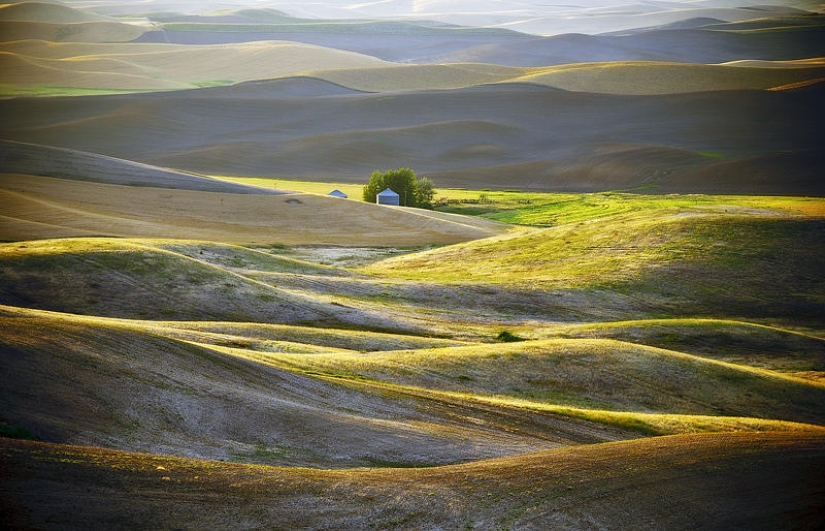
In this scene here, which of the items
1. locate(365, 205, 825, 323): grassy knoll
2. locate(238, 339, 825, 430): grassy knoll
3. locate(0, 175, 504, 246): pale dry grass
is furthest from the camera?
locate(0, 175, 504, 246): pale dry grass

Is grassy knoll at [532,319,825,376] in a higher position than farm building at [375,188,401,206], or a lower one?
lower

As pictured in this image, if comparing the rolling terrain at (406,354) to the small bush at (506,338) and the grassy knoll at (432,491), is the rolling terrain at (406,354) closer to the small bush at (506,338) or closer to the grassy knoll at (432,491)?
the grassy knoll at (432,491)

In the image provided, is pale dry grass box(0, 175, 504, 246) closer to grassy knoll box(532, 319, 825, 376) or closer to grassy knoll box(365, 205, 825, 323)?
grassy knoll box(365, 205, 825, 323)

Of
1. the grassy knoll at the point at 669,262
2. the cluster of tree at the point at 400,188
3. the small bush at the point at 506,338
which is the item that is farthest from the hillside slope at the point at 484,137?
the small bush at the point at 506,338

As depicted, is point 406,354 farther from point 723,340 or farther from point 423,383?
point 723,340

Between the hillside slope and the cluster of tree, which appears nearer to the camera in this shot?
the cluster of tree

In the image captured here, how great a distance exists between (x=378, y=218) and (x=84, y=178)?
33806 millimetres

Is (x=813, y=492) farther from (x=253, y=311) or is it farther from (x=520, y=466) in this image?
(x=253, y=311)

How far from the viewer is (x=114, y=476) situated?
1627 cm

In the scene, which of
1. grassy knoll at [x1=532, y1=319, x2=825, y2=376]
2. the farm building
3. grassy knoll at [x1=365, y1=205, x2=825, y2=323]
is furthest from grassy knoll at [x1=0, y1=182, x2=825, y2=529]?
the farm building

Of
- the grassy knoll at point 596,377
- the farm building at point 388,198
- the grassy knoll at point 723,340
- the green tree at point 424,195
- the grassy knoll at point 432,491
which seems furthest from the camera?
the green tree at point 424,195

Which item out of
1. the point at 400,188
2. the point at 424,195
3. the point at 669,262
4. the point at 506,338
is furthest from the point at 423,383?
the point at 424,195

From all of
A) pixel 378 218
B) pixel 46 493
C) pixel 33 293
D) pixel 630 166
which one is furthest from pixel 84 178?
pixel 46 493

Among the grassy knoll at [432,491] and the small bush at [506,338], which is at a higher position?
the grassy knoll at [432,491]
